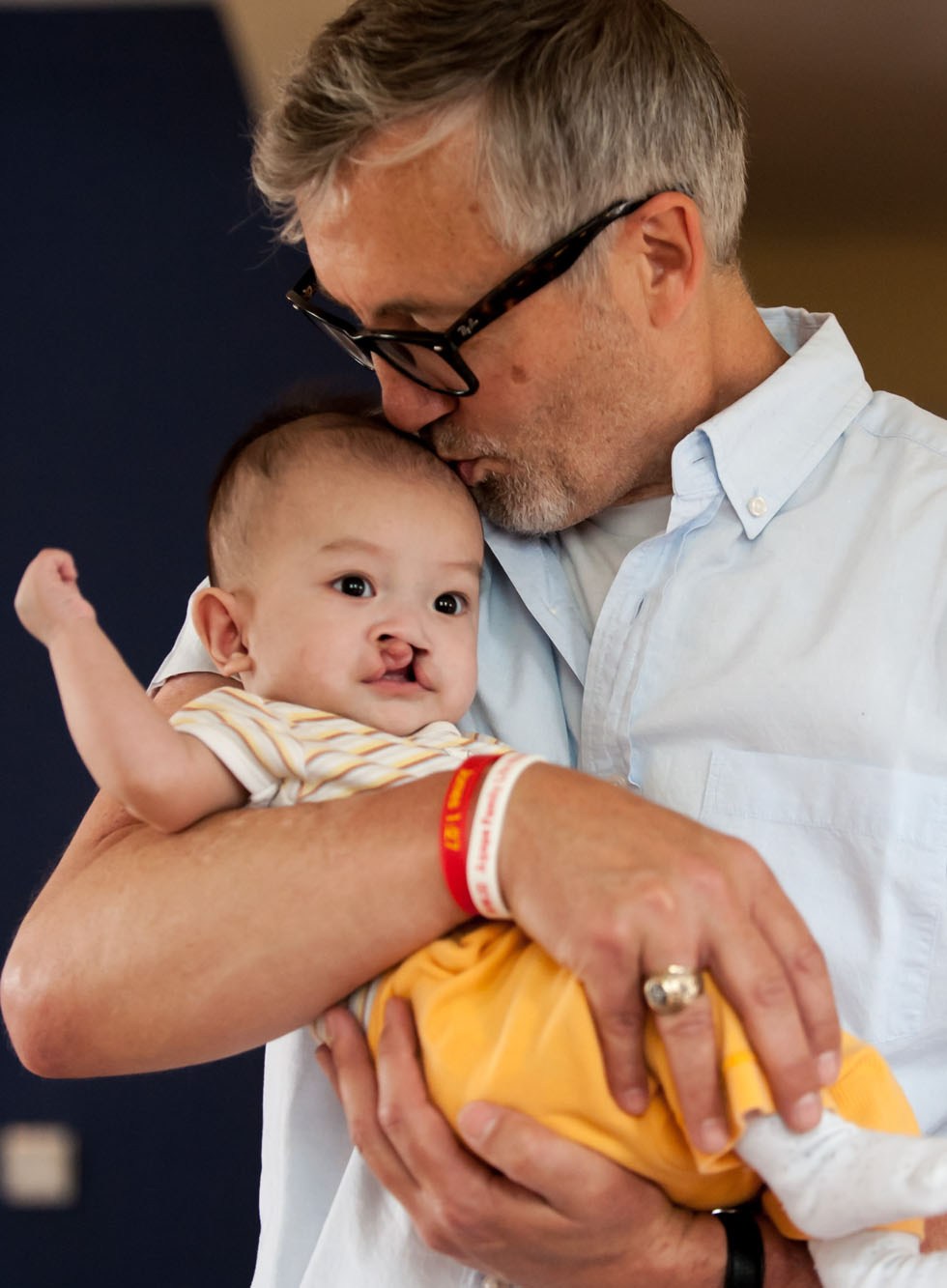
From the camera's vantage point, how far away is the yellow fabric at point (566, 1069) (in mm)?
1064

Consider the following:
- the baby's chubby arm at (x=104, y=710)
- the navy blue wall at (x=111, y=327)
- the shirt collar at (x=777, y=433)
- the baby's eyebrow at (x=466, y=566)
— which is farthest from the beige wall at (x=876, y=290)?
the baby's chubby arm at (x=104, y=710)

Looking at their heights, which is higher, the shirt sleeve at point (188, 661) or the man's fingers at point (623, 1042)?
the shirt sleeve at point (188, 661)

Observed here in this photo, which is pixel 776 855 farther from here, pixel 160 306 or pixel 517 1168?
pixel 160 306

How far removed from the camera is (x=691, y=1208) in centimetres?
117

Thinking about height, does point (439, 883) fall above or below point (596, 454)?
below

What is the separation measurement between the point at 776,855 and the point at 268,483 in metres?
0.64

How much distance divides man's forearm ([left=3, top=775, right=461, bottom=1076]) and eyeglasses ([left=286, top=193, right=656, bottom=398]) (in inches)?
21.2

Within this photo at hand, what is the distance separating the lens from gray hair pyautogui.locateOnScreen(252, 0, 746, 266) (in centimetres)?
148

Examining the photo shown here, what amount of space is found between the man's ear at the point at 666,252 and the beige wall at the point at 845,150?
167 centimetres

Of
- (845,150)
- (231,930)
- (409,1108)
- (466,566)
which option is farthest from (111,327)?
(409,1108)

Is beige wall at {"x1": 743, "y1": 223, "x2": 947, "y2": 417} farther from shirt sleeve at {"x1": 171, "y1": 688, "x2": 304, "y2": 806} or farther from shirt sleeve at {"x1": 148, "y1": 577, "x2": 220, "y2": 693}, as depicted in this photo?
shirt sleeve at {"x1": 171, "y1": 688, "x2": 304, "y2": 806}

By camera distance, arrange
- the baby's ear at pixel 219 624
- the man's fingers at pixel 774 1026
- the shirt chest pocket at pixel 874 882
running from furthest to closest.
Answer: the baby's ear at pixel 219 624, the shirt chest pocket at pixel 874 882, the man's fingers at pixel 774 1026

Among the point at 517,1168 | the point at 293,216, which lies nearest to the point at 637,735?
the point at 517,1168

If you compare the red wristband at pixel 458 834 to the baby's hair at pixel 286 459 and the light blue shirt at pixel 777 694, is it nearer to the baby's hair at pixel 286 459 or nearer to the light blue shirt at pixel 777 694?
the light blue shirt at pixel 777 694
